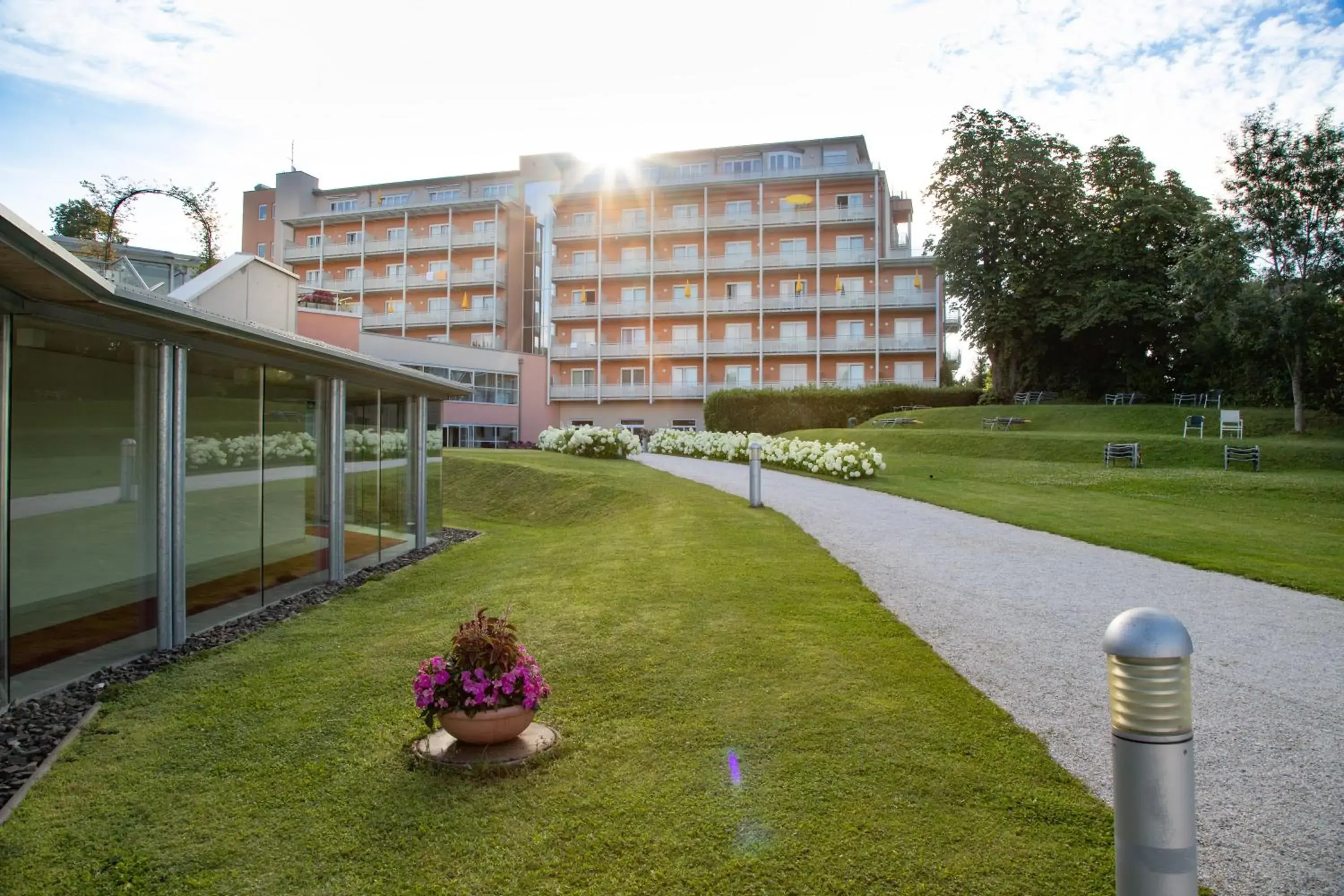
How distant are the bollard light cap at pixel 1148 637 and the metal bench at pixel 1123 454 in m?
24.4

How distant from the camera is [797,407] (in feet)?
133

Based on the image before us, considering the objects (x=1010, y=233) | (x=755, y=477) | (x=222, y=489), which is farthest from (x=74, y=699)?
(x=1010, y=233)

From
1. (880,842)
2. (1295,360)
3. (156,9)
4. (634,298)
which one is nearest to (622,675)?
(880,842)

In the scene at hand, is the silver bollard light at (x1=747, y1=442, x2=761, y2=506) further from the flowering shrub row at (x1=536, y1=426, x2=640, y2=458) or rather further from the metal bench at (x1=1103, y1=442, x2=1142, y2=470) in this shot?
the metal bench at (x1=1103, y1=442, x2=1142, y2=470)

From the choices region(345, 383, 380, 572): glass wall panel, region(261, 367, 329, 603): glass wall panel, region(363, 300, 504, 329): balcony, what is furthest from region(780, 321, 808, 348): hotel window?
region(261, 367, 329, 603): glass wall panel

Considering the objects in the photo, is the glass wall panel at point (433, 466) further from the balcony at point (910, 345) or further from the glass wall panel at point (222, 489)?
the balcony at point (910, 345)

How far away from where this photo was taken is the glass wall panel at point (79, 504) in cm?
598

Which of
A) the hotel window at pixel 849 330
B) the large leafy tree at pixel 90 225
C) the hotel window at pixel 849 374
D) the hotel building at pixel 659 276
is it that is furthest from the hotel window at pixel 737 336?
the large leafy tree at pixel 90 225

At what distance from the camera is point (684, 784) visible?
437cm

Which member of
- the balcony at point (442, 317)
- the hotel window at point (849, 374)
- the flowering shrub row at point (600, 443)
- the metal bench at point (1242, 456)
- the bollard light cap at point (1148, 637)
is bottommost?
the bollard light cap at point (1148, 637)

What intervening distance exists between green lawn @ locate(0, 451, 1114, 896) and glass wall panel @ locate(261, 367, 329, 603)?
193 cm

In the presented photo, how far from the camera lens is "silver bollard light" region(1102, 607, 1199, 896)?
2.50 m

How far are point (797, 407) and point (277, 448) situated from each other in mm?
33020

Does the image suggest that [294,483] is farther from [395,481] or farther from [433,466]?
[433,466]
